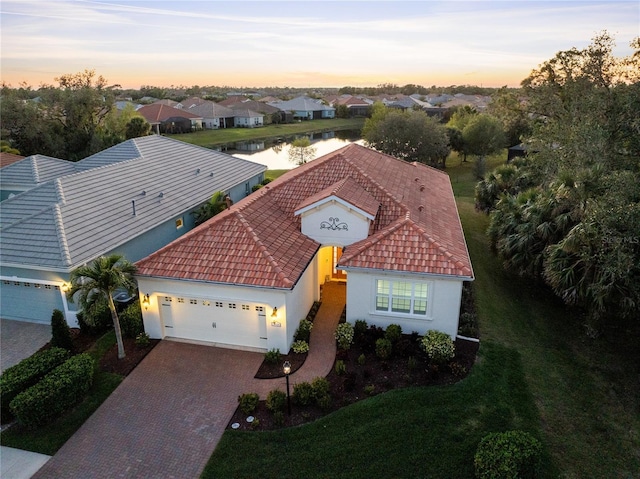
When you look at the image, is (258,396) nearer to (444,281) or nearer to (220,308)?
(220,308)

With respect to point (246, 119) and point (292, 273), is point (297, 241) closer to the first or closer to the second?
point (292, 273)

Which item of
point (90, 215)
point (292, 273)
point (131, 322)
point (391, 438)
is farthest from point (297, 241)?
point (90, 215)

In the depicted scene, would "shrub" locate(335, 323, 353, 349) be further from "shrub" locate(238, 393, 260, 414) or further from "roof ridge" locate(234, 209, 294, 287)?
"shrub" locate(238, 393, 260, 414)

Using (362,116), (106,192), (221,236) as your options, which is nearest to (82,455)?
(221,236)

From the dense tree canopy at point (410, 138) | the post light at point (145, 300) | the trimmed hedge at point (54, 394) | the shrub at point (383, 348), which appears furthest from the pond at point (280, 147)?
the trimmed hedge at point (54, 394)

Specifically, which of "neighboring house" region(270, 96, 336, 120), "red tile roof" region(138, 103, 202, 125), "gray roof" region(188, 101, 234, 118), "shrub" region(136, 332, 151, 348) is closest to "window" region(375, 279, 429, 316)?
"shrub" region(136, 332, 151, 348)

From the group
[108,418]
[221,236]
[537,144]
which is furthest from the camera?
[537,144]

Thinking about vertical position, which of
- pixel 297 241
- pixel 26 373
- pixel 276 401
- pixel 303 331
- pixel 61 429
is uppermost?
pixel 297 241
